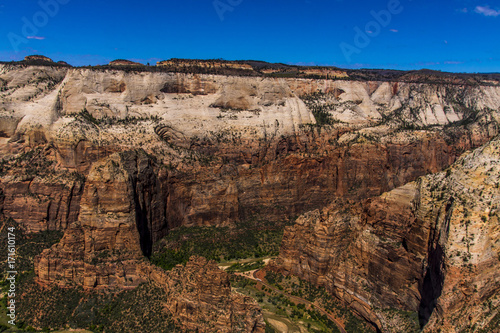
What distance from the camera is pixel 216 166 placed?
71.1 m

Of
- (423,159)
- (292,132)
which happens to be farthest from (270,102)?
(423,159)

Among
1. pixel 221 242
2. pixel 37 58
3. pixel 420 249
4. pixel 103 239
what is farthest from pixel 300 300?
pixel 37 58

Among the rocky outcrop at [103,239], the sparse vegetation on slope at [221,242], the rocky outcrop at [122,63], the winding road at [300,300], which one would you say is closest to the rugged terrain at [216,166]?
the rocky outcrop at [103,239]

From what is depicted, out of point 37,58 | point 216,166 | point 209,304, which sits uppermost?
point 37,58

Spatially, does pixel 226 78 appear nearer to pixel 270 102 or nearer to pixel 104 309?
pixel 270 102

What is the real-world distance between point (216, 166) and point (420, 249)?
39259 mm

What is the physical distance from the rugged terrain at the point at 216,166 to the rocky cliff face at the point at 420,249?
8.2 inches

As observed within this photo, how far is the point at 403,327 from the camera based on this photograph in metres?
36.8

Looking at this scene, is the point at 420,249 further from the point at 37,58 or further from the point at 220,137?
the point at 37,58

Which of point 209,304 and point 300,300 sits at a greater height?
point 209,304

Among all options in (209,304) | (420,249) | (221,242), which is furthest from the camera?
(221,242)

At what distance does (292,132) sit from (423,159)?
973 inches

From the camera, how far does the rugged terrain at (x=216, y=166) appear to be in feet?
136

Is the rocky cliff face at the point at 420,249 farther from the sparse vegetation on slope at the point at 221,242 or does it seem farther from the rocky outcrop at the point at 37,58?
the rocky outcrop at the point at 37,58
